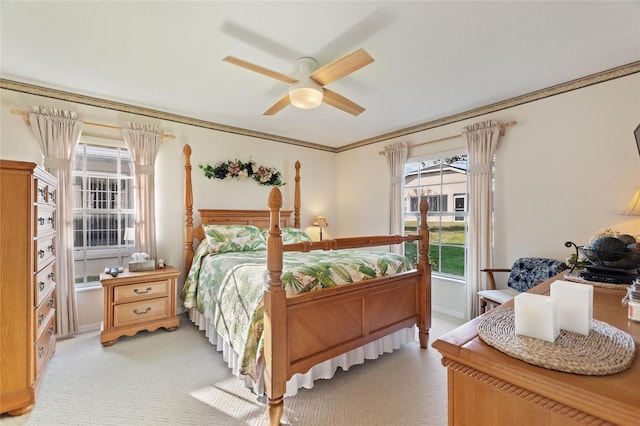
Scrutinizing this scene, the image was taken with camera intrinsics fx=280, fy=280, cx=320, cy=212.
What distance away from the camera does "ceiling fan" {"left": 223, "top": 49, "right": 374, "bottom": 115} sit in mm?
1859

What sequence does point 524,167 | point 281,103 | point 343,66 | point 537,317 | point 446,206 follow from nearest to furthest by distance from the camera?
point 537,317
point 343,66
point 281,103
point 524,167
point 446,206

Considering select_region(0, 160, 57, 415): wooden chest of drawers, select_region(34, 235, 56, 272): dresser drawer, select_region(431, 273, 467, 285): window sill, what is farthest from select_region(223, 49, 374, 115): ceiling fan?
select_region(431, 273, 467, 285): window sill

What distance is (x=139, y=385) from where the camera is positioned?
7.04ft

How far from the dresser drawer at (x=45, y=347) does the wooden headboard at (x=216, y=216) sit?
1.35 m

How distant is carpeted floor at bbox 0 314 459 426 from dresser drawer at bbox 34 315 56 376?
0.45ft

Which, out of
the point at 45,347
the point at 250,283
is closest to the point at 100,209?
the point at 45,347

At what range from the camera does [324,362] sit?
2131 mm

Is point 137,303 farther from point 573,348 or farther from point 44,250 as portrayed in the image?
point 573,348

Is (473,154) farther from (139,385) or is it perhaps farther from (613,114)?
(139,385)

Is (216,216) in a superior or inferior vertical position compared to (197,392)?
superior

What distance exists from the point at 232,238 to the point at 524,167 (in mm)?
3412

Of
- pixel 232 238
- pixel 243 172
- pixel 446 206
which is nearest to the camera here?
pixel 232 238

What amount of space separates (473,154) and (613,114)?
1174mm

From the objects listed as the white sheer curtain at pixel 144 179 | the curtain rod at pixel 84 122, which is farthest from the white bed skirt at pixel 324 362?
the curtain rod at pixel 84 122
